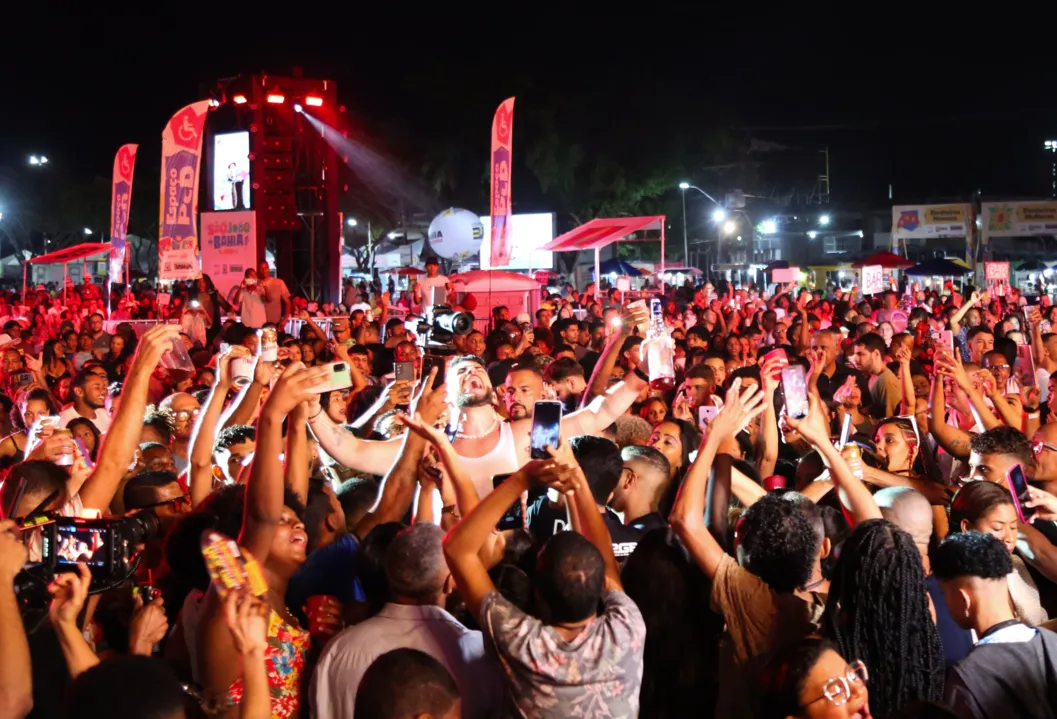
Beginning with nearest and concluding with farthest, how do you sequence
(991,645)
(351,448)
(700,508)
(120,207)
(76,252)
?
(991,645) < (700,508) < (351,448) < (120,207) < (76,252)

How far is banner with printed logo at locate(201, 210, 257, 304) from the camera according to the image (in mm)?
18141

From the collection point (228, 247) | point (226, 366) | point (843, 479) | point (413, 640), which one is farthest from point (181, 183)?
point (413, 640)

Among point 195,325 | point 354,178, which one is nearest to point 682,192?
point 354,178

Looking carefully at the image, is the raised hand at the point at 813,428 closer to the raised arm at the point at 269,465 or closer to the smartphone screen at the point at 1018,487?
the smartphone screen at the point at 1018,487

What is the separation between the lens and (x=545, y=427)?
3.98 metres

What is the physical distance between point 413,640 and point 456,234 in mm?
26723

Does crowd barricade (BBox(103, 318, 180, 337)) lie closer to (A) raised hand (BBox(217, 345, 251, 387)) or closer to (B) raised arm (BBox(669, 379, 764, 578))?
(A) raised hand (BBox(217, 345, 251, 387))

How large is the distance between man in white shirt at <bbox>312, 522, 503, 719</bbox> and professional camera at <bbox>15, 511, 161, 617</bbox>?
2.28ft

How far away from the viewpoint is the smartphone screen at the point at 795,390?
5.08 m

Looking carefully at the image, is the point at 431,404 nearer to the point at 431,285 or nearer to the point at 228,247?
the point at 431,285

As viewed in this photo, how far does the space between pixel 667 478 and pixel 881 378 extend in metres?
4.82

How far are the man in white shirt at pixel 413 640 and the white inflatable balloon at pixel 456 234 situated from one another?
26.4m

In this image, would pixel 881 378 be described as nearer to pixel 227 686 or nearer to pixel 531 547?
pixel 531 547

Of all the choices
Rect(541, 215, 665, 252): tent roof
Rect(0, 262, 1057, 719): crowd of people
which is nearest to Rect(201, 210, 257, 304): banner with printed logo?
Rect(541, 215, 665, 252): tent roof
